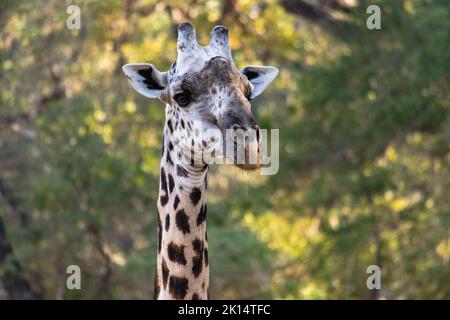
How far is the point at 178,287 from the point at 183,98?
3.93 feet

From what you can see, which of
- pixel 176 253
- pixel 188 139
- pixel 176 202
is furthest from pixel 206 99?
pixel 176 253

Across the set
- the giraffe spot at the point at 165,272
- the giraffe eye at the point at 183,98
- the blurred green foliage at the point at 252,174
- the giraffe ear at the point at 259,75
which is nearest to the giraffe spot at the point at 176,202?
the giraffe spot at the point at 165,272

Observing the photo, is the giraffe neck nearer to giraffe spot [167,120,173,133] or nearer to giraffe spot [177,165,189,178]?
giraffe spot [177,165,189,178]

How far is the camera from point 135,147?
19.2 metres

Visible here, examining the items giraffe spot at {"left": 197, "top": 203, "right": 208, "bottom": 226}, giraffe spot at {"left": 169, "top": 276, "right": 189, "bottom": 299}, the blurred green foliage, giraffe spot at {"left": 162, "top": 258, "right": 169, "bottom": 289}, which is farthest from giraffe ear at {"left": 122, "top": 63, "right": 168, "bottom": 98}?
the blurred green foliage

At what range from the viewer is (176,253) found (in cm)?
782

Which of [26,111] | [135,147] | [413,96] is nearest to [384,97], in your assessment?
[413,96]

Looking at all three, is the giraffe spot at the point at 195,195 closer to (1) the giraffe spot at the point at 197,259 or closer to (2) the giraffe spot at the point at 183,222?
(2) the giraffe spot at the point at 183,222

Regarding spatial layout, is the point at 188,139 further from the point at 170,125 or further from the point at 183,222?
the point at 183,222

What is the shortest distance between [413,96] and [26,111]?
5.72m

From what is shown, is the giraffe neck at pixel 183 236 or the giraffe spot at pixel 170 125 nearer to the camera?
the giraffe neck at pixel 183 236

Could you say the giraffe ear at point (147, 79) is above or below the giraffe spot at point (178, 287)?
above

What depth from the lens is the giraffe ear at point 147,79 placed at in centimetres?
802
